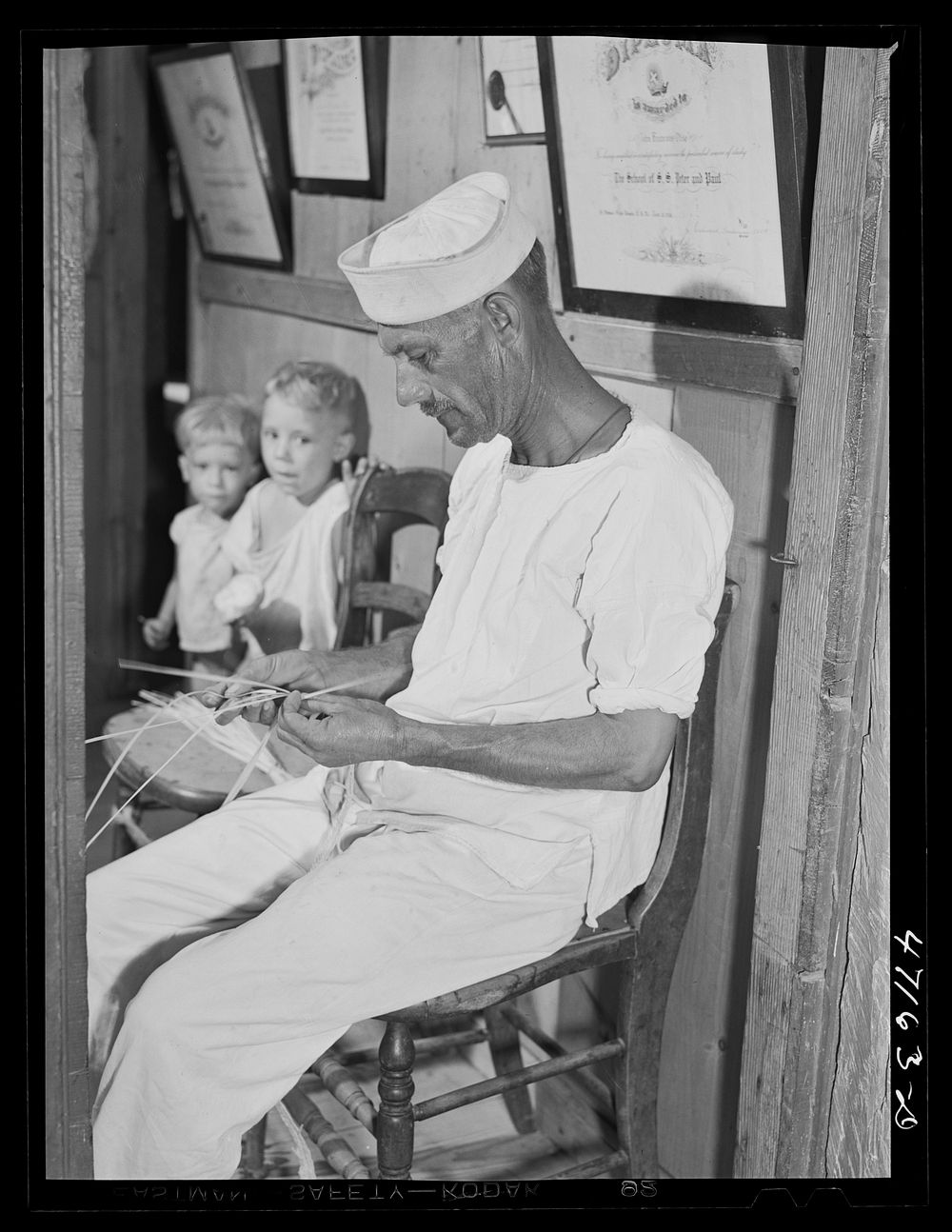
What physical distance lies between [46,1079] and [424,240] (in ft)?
3.55

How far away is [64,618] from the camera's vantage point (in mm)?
1536

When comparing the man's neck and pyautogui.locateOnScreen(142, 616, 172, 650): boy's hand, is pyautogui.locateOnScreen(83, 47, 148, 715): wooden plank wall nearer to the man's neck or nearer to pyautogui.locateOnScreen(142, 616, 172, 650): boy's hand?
pyautogui.locateOnScreen(142, 616, 172, 650): boy's hand

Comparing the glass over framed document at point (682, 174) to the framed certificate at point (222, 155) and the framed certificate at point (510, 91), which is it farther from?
the framed certificate at point (222, 155)

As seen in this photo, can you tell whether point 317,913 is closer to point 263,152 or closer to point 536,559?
point 536,559

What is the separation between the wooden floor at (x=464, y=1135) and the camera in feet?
7.45

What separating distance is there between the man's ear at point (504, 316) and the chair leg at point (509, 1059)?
46.2 inches

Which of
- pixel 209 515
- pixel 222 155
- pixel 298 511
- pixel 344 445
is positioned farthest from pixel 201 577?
pixel 222 155

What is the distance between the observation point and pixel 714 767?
1894 millimetres

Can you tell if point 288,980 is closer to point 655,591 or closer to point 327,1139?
point 327,1139

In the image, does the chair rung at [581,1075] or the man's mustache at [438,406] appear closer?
the man's mustache at [438,406]

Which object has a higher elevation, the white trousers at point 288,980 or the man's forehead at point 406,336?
the man's forehead at point 406,336

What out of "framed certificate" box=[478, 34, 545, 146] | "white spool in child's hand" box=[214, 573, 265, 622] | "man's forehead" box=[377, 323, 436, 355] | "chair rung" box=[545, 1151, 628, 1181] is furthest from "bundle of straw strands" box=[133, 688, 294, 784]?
"framed certificate" box=[478, 34, 545, 146]

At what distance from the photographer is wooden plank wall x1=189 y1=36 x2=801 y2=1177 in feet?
5.81

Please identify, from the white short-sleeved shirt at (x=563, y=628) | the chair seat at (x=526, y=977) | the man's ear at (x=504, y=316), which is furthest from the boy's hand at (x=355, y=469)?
the chair seat at (x=526, y=977)
